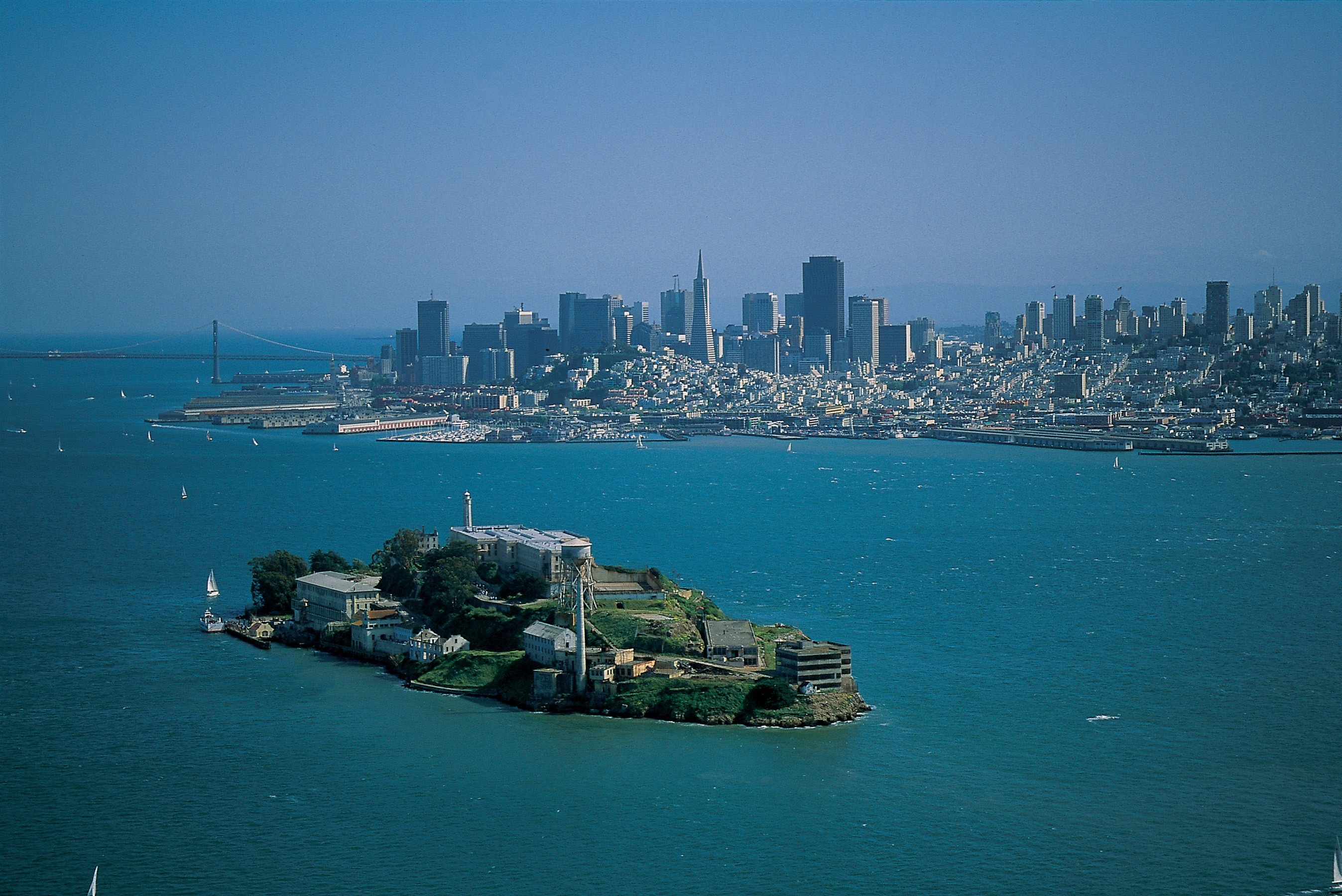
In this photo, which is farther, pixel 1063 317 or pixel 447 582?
pixel 1063 317

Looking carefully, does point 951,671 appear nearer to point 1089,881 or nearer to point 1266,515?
point 1089,881

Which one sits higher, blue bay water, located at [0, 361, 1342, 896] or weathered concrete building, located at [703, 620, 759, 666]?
weathered concrete building, located at [703, 620, 759, 666]

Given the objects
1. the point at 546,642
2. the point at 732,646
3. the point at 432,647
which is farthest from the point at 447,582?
the point at 732,646

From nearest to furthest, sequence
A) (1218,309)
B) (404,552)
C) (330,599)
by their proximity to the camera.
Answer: (330,599), (404,552), (1218,309)

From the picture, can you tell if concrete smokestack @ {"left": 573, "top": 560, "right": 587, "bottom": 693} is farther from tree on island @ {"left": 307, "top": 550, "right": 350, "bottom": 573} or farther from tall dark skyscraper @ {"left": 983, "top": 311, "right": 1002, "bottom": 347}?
tall dark skyscraper @ {"left": 983, "top": 311, "right": 1002, "bottom": 347}

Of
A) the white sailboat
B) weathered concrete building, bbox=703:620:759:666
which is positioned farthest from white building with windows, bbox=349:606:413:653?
weathered concrete building, bbox=703:620:759:666

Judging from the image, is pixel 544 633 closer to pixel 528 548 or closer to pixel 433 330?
pixel 528 548
